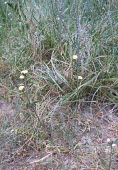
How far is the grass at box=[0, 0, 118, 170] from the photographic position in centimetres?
194

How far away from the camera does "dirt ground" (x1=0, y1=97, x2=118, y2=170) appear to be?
1754mm

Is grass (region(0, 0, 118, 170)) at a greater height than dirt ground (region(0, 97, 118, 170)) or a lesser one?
greater

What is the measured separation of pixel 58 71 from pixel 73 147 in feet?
2.10

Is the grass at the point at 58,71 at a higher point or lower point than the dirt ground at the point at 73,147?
higher

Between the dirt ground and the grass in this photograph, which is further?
the grass

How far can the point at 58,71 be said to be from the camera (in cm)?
228

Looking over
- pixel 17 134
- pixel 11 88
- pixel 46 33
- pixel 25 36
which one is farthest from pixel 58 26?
pixel 17 134

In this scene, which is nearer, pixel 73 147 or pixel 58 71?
pixel 73 147

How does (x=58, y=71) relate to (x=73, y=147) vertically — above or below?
above

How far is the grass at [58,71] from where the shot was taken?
6.35ft

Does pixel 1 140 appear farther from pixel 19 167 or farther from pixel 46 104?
pixel 46 104

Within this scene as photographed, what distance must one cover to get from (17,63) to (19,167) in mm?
995

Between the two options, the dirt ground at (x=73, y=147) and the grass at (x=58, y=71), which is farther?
the grass at (x=58, y=71)

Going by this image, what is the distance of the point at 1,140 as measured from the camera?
1920mm
